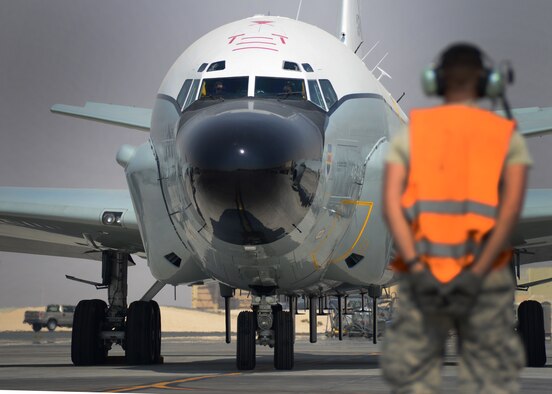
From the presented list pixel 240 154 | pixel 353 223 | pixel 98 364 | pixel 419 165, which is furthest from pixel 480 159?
pixel 98 364

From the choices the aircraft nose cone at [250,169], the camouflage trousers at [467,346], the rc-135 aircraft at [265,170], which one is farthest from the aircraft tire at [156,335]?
the camouflage trousers at [467,346]

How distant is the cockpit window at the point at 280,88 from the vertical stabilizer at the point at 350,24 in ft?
45.3

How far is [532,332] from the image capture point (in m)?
18.8

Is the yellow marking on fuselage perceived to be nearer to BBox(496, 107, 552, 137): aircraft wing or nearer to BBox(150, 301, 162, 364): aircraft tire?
BBox(496, 107, 552, 137): aircraft wing

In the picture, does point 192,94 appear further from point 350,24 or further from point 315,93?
point 350,24

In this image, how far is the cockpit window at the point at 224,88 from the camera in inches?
513

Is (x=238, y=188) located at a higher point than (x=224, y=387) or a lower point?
higher

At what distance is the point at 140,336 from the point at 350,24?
1238 cm

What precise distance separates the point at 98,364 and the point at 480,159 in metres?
14.7

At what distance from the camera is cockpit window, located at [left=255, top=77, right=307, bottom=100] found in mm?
13055

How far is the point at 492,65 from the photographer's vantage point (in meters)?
4.57

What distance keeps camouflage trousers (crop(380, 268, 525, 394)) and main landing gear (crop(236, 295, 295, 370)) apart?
31.3 feet

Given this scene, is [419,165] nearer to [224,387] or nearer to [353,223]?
[224,387]

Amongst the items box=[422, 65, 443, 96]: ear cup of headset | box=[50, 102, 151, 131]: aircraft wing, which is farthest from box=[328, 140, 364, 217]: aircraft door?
box=[422, 65, 443, 96]: ear cup of headset
